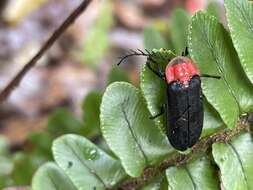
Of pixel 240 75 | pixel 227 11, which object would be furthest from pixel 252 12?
pixel 240 75

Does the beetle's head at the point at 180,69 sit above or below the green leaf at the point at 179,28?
above

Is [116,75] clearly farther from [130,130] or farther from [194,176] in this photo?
[194,176]

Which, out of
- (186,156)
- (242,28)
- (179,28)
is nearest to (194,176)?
(186,156)

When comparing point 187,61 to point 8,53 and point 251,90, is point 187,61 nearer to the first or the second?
point 251,90

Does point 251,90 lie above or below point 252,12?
below

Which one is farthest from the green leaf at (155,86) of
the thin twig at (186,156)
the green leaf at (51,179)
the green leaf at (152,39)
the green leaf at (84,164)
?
the green leaf at (152,39)

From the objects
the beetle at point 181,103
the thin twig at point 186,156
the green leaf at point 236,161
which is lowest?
the green leaf at point 236,161

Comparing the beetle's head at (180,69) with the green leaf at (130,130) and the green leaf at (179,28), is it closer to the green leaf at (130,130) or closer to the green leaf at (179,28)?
the green leaf at (130,130)
